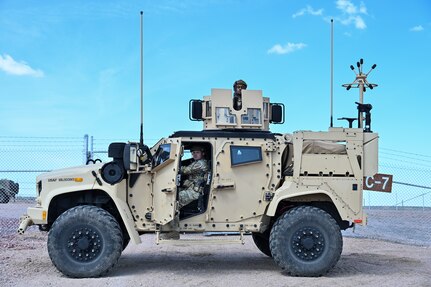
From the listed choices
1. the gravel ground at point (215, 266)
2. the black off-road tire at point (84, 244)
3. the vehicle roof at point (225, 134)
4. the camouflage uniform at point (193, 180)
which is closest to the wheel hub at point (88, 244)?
the black off-road tire at point (84, 244)

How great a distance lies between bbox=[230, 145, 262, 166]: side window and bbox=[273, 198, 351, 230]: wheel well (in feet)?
3.09

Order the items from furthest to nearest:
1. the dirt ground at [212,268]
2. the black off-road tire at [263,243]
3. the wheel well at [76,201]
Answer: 1. the black off-road tire at [263,243]
2. the wheel well at [76,201]
3. the dirt ground at [212,268]

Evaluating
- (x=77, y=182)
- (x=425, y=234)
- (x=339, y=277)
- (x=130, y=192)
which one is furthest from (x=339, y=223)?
(x=425, y=234)

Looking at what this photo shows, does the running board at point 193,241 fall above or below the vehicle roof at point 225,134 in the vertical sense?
below

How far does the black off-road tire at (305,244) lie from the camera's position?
9.27 meters

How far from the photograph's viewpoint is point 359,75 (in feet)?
37.9

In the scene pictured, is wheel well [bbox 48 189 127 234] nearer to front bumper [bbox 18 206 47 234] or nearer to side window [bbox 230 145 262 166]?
front bumper [bbox 18 206 47 234]

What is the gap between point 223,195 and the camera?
9523 mm

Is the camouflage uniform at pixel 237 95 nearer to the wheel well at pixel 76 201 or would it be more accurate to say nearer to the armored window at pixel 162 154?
the armored window at pixel 162 154

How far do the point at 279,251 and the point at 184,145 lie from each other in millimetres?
2382

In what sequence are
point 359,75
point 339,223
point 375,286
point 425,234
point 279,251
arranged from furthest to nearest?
point 425,234
point 359,75
point 339,223
point 279,251
point 375,286

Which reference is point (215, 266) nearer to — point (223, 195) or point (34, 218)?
point (223, 195)

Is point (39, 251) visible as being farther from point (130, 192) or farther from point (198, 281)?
point (198, 281)

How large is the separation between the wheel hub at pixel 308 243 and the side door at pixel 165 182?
2098 mm
